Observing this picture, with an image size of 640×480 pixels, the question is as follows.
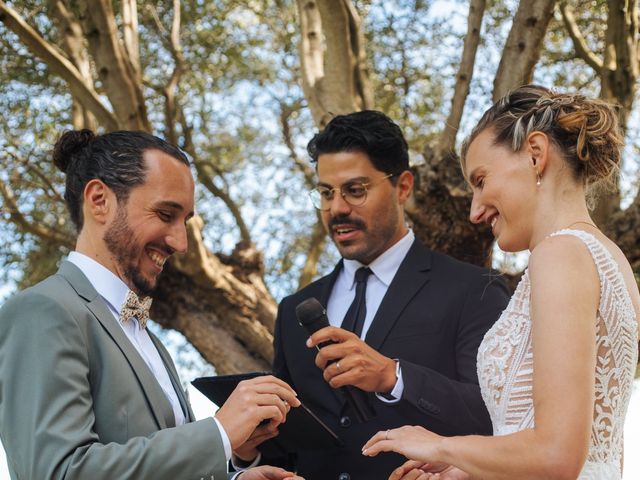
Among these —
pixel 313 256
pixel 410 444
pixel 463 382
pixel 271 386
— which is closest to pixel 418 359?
pixel 463 382

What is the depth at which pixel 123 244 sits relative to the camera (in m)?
3.65

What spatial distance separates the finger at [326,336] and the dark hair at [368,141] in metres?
1.66

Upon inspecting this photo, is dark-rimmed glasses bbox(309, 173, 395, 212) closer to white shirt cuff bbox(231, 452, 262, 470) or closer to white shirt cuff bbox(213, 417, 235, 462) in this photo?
white shirt cuff bbox(231, 452, 262, 470)

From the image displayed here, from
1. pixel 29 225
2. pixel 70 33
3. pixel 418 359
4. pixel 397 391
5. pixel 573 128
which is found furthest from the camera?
pixel 29 225

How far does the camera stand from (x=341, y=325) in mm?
4629

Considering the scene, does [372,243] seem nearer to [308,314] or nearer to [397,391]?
[397,391]

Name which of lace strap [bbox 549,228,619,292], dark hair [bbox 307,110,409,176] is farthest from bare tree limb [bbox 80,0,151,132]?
lace strap [bbox 549,228,619,292]

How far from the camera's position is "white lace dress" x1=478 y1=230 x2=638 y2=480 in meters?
2.78

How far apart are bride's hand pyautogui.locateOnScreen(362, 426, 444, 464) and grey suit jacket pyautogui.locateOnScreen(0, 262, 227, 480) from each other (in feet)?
1.80

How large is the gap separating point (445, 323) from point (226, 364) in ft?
15.4

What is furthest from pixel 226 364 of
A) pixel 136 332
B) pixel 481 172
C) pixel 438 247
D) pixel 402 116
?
pixel 481 172

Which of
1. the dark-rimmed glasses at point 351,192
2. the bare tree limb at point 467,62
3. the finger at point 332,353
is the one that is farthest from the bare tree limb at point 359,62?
the finger at point 332,353

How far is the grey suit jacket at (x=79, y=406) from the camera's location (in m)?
2.94

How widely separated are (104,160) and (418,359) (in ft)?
5.69
